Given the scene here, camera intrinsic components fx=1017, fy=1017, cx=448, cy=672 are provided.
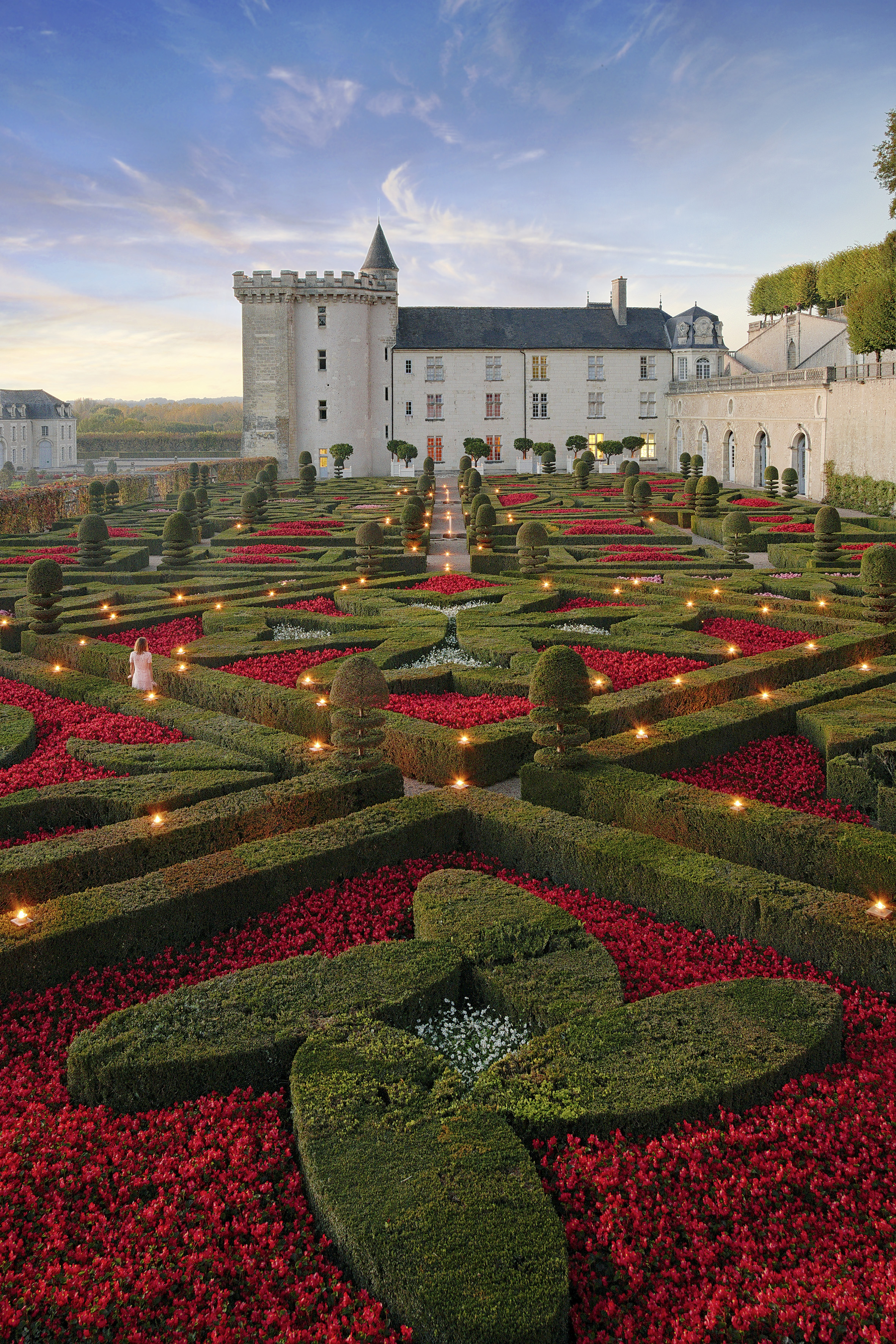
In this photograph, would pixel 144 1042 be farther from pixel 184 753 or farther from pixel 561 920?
pixel 184 753

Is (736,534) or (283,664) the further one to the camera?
(736,534)

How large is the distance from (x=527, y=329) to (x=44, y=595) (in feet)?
153

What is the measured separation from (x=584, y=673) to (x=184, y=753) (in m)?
3.47

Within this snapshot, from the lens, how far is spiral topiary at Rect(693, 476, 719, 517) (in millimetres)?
25750

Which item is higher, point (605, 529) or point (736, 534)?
point (605, 529)

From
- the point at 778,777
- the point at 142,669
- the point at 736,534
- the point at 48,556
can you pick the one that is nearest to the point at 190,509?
the point at 48,556

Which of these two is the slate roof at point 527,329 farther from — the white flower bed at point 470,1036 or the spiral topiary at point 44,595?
the white flower bed at point 470,1036

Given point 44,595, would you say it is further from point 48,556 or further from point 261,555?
point 48,556

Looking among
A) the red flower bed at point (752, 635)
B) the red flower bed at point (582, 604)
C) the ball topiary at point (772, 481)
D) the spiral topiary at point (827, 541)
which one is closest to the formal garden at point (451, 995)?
the red flower bed at point (752, 635)

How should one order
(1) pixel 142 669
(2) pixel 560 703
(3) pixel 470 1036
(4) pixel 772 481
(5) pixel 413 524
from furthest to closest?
(4) pixel 772 481, (5) pixel 413 524, (1) pixel 142 669, (2) pixel 560 703, (3) pixel 470 1036

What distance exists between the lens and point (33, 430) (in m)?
73.9

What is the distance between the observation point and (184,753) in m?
8.71

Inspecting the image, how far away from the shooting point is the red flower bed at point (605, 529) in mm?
23484

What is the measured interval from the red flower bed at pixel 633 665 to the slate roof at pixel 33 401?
71.5 metres
